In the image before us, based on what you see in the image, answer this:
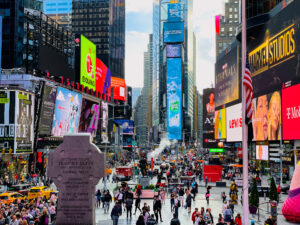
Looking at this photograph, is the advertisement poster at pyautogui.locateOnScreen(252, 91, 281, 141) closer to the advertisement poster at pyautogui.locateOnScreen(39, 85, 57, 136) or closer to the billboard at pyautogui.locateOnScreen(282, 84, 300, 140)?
the billboard at pyautogui.locateOnScreen(282, 84, 300, 140)

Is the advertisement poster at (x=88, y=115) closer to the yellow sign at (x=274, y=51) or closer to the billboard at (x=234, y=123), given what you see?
the billboard at (x=234, y=123)

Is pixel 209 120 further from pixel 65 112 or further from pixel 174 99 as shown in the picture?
pixel 174 99

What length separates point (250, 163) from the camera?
2879 inches

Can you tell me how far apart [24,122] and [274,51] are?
35663mm

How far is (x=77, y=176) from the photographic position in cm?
1290

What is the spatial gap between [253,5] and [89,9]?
10793 centimetres

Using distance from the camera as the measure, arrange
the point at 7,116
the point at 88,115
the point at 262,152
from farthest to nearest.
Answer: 1. the point at 88,115
2. the point at 262,152
3. the point at 7,116

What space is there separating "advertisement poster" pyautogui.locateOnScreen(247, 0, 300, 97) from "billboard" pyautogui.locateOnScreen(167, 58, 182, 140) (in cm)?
12392

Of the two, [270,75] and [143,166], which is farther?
[270,75]

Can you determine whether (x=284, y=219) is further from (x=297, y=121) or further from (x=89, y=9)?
(x=89, y=9)

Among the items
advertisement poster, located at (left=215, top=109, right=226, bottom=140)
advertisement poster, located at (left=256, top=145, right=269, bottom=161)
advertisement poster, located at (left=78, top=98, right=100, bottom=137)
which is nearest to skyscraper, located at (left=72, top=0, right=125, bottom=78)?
advertisement poster, located at (left=78, top=98, right=100, bottom=137)

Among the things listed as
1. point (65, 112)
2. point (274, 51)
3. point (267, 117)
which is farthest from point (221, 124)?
point (65, 112)

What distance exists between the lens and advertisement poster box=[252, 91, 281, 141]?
53781 millimetres

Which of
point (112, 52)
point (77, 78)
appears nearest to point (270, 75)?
point (77, 78)
